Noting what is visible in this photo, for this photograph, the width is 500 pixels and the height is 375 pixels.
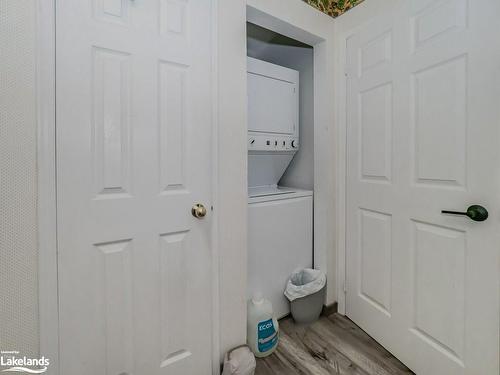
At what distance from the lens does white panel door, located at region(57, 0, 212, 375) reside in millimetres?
1012

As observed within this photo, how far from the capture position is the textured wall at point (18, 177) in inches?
35.2

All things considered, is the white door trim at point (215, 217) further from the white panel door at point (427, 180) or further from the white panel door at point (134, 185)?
the white panel door at point (427, 180)

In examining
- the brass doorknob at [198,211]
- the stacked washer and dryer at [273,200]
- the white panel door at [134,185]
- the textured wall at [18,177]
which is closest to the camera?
the textured wall at [18,177]

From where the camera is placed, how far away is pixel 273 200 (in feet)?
5.95

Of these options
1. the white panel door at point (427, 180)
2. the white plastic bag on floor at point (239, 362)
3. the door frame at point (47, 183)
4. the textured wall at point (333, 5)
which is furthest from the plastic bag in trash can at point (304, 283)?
the textured wall at point (333, 5)

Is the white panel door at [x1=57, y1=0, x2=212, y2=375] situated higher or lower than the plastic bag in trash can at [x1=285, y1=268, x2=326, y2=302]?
higher

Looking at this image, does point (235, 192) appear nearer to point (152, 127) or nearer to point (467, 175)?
point (152, 127)

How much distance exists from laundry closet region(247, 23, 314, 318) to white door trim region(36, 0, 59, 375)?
1.05 meters

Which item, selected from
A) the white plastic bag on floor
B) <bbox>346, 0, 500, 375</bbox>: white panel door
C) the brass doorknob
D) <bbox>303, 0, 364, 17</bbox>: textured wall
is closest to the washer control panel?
<bbox>346, 0, 500, 375</bbox>: white panel door

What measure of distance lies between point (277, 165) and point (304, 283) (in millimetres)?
959

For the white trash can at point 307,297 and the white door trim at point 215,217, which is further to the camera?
the white trash can at point 307,297

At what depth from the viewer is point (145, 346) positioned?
1.18 metres

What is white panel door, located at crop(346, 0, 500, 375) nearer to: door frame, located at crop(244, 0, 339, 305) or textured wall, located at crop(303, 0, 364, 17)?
door frame, located at crop(244, 0, 339, 305)

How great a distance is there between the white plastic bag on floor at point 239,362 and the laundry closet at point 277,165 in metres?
0.38
